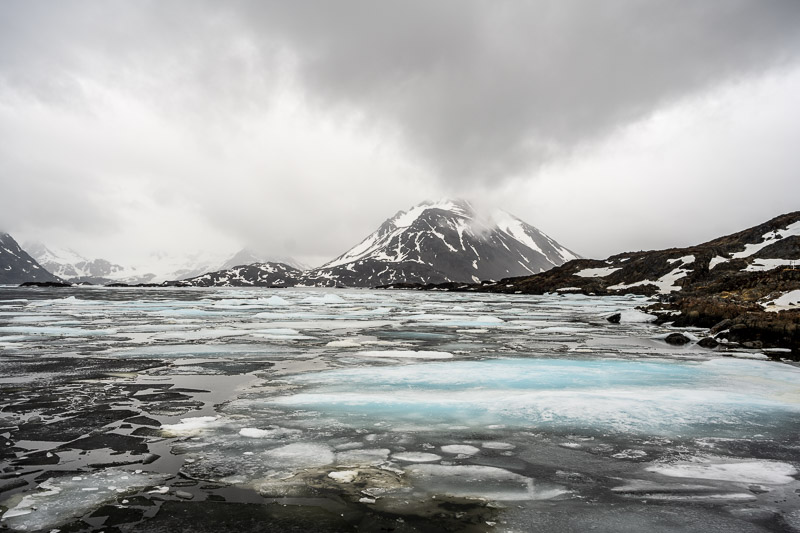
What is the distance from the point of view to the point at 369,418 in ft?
30.9

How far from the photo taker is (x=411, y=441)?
26.5 feet

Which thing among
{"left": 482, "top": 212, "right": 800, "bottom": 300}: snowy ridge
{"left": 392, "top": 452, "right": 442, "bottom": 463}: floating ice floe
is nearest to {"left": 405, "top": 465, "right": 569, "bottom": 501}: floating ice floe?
{"left": 392, "top": 452, "right": 442, "bottom": 463}: floating ice floe

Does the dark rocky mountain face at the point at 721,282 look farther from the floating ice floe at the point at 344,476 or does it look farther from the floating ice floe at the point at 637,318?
the floating ice floe at the point at 344,476

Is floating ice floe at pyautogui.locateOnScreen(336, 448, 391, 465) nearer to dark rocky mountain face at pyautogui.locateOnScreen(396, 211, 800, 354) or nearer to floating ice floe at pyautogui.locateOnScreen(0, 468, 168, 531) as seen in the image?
floating ice floe at pyautogui.locateOnScreen(0, 468, 168, 531)

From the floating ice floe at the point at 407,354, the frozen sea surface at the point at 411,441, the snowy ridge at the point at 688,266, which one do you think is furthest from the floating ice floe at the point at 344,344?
the snowy ridge at the point at 688,266

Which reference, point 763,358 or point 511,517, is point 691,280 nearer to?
point 763,358

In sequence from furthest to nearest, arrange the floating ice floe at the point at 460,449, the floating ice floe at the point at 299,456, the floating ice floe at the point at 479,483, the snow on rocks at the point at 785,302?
1. the snow on rocks at the point at 785,302
2. the floating ice floe at the point at 460,449
3. the floating ice floe at the point at 299,456
4. the floating ice floe at the point at 479,483

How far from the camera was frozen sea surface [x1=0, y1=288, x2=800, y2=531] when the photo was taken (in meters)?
5.45

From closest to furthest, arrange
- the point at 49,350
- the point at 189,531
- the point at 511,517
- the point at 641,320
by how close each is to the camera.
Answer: the point at 189,531
the point at 511,517
the point at 49,350
the point at 641,320

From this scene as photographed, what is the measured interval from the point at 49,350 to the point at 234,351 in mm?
7134

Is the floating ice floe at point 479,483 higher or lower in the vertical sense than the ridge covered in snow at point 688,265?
lower

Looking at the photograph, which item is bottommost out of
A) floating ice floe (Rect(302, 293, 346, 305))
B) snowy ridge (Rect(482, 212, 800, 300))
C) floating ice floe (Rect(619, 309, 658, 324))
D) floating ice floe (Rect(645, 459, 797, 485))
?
floating ice floe (Rect(645, 459, 797, 485))

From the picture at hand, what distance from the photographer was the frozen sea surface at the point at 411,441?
17.9 feet

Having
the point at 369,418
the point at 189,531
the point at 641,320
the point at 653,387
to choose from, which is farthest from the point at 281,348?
the point at 641,320
